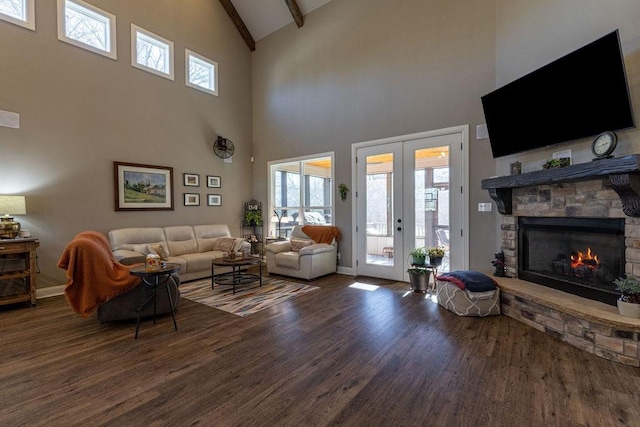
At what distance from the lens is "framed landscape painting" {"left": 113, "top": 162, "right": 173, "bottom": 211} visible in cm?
518

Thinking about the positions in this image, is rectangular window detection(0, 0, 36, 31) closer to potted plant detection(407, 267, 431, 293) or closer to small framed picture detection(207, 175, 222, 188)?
small framed picture detection(207, 175, 222, 188)

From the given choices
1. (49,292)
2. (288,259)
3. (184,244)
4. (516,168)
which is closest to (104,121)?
(184,244)

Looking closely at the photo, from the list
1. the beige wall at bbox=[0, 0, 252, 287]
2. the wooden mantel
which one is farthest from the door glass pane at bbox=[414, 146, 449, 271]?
the beige wall at bbox=[0, 0, 252, 287]

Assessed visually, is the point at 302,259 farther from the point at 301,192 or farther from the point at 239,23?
the point at 239,23

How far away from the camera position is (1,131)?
13.3ft

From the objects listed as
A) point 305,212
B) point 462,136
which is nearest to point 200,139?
point 305,212

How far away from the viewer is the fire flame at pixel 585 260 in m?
2.96

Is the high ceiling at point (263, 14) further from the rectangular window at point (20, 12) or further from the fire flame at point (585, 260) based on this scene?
the fire flame at point (585, 260)

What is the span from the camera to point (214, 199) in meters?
6.59

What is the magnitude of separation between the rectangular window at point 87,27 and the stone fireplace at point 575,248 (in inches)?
247

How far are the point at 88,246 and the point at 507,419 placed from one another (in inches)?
146

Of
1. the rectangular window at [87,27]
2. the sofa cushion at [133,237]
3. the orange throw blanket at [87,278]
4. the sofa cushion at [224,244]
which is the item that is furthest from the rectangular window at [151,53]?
the orange throw blanket at [87,278]

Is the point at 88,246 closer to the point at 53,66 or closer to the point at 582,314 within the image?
the point at 53,66

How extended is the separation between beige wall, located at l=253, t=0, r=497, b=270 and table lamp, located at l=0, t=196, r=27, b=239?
13.7 ft
